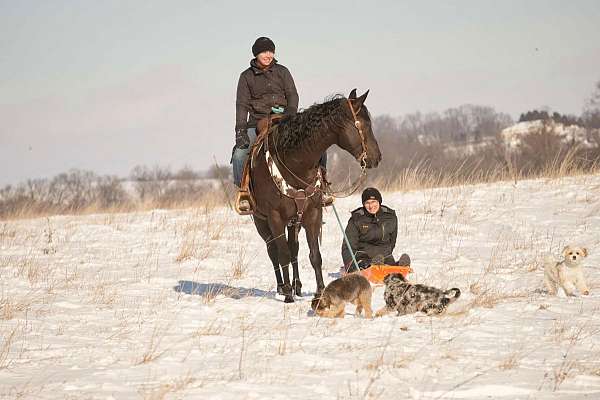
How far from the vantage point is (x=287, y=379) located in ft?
14.6

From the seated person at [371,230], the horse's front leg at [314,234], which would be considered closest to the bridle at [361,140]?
the horse's front leg at [314,234]

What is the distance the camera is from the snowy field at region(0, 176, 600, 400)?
4.34 m

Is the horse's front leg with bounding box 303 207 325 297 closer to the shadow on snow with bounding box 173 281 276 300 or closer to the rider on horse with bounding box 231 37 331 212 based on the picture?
the rider on horse with bounding box 231 37 331 212

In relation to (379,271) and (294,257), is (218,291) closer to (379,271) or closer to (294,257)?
(294,257)

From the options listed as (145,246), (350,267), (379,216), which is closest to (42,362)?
(350,267)

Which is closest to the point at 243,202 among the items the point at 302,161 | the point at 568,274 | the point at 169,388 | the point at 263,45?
the point at 302,161

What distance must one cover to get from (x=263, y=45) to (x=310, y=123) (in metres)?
A: 1.39

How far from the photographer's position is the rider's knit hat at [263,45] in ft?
27.8

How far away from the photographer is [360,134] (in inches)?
288

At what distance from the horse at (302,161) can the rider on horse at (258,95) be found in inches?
16.2

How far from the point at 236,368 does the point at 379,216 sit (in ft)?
18.1

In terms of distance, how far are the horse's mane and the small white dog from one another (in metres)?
2.79

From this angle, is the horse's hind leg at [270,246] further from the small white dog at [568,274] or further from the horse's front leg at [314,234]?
the small white dog at [568,274]

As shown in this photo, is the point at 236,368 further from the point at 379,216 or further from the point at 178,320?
the point at 379,216
